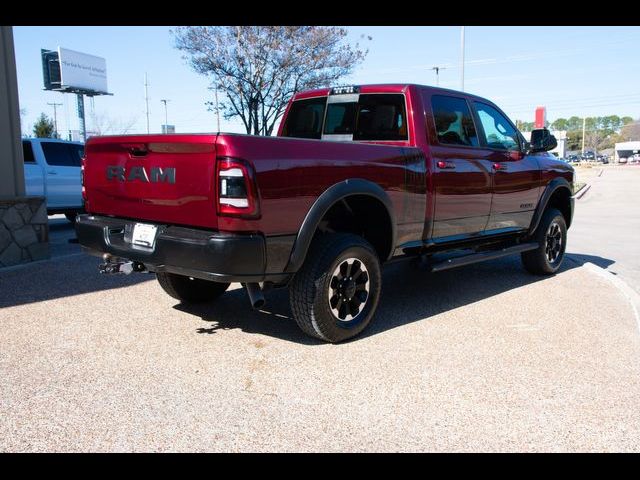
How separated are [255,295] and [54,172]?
9.14 meters

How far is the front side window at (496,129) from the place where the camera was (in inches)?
238

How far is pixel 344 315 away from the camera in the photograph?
4.39 metres

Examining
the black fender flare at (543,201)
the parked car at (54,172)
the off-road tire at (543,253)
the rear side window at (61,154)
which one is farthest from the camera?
the rear side window at (61,154)

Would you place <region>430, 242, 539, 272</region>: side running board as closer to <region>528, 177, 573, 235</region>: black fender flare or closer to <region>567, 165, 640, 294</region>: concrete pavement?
<region>528, 177, 573, 235</region>: black fender flare

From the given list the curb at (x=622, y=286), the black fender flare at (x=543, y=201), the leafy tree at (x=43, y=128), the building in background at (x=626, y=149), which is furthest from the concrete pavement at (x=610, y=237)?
the building in background at (x=626, y=149)

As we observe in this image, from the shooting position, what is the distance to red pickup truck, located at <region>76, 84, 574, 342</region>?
3631 mm

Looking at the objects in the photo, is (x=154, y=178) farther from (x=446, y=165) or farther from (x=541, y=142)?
(x=541, y=142)

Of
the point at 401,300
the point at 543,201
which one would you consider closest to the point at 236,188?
the point at 401,300

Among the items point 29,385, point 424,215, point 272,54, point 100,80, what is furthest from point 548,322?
point 100,80

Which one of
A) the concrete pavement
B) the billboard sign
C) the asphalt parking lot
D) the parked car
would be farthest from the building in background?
the asphalt parking lot

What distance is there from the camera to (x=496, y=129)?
625 centimetres

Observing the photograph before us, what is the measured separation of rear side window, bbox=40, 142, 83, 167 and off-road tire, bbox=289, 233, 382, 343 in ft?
29.9

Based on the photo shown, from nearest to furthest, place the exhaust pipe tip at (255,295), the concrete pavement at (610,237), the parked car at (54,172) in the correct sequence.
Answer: the exhaust pipe tip at (255,295)
the concrete pavement at (610,237)
the parked car at (54,172)

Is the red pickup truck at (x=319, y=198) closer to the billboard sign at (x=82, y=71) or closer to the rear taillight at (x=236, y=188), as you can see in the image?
the rear taillight at (x=236, y=188)
